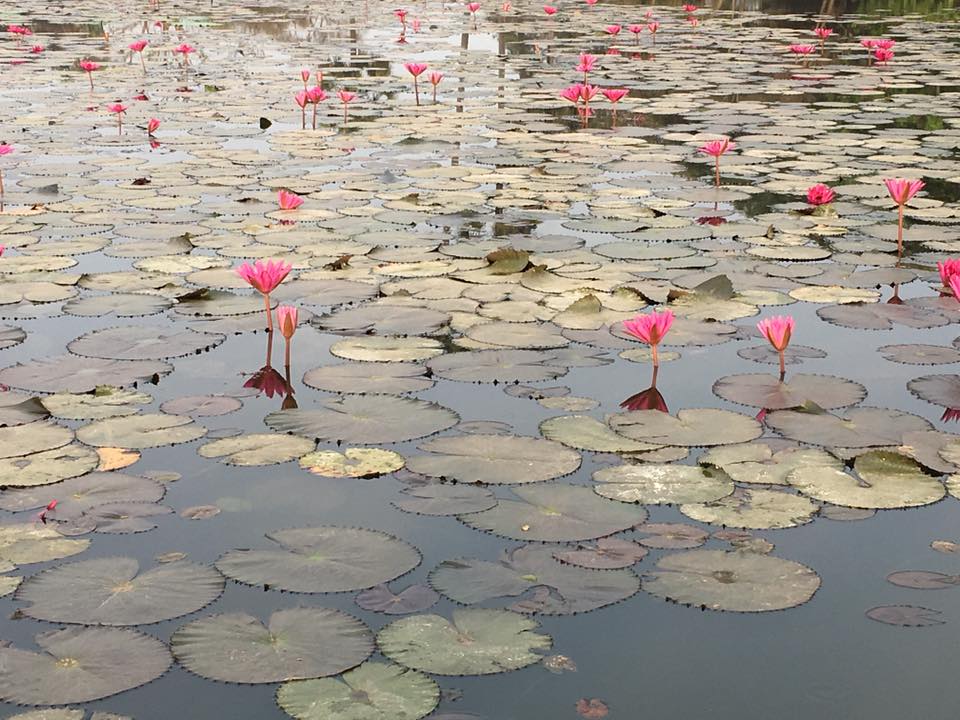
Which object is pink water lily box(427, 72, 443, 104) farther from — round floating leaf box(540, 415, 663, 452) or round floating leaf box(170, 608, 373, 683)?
round floating leaf box(170, 608, 373, 683)

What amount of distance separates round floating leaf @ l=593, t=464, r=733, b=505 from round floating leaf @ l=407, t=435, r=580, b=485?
0.31ft

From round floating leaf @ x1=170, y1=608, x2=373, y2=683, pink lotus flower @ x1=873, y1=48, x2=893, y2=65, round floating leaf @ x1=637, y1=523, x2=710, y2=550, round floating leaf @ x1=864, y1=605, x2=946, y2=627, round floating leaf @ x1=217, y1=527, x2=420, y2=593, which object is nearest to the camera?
round floating leaf @ x1=170, y1=608, x2=373, y2=683

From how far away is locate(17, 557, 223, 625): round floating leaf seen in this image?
1955 millimetres

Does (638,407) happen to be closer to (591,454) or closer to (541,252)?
(591,454)

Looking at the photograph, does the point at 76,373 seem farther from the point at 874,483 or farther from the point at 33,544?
the point at 874,483

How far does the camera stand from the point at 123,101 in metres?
8.35

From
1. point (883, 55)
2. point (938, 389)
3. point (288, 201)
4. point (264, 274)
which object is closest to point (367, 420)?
point (264, 274)

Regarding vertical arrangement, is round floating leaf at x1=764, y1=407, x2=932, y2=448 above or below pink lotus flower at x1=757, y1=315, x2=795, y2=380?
below

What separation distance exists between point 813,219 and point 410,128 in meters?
3.06

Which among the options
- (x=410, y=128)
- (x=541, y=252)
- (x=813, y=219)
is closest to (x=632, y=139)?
(x=410, y=128)

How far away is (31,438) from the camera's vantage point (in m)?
2.63

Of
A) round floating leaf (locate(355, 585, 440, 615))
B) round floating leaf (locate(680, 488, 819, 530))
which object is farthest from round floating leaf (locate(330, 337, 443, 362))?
round floating leaf (locate(355, 585, 440, 615))

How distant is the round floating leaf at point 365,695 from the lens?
1702 mm

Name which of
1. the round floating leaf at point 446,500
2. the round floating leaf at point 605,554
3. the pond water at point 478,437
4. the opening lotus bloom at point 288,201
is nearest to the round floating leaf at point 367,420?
the pond water at point 478,437
